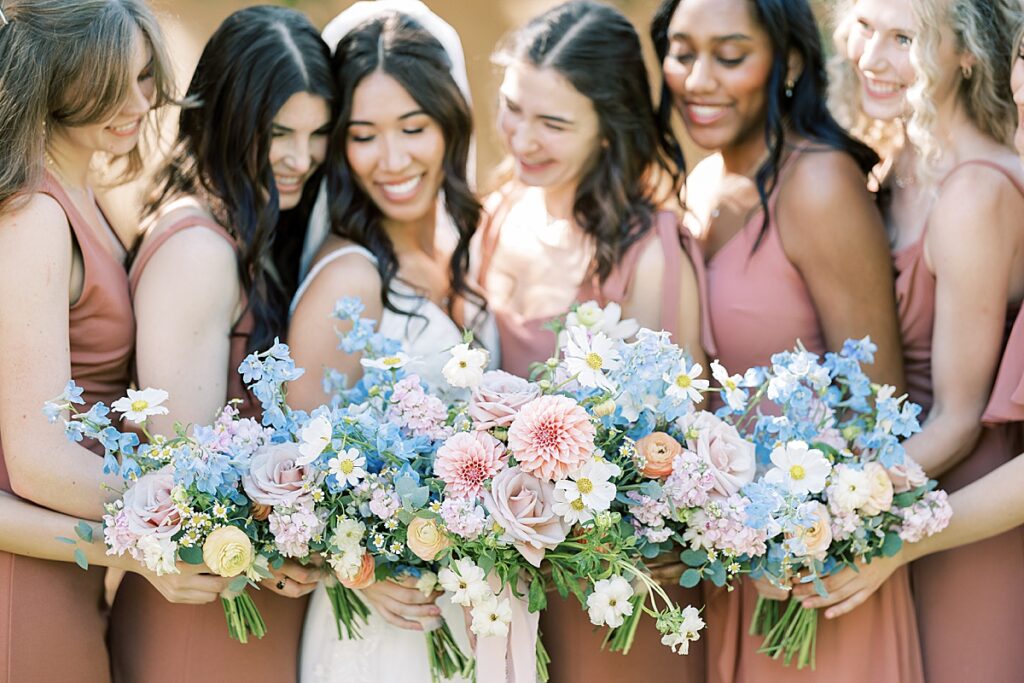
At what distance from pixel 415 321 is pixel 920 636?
1.55 m

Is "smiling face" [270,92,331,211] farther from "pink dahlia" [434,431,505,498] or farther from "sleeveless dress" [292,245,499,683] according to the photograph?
"pink dahlia" [434,431,505,498]

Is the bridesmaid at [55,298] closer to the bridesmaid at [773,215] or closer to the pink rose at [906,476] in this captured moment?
the bridesmaid at [773,215]

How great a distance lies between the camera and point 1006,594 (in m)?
3.03

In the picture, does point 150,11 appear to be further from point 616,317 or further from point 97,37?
point 616,317

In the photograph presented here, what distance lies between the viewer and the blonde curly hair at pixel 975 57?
309 centimetres

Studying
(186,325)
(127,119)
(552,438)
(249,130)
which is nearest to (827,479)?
(552,438)

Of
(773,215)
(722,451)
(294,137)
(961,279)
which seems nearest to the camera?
(722,451)

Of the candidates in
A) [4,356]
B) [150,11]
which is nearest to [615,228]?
[150,11]

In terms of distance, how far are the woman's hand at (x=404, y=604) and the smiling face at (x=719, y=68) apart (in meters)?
1.61

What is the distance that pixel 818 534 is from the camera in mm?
2562

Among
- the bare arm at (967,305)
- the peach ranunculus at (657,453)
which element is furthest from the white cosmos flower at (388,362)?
the bare arm at (967,305)

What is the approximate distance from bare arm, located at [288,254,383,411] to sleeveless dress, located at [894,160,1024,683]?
149 cm

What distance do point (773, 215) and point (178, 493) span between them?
5.87ft

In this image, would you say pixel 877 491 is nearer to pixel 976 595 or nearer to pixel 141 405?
pixel 976 595
